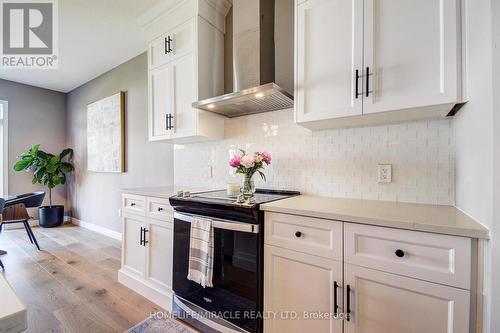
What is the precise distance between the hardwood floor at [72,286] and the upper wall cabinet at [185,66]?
5.10 feet

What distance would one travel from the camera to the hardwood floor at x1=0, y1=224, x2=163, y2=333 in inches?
67.6

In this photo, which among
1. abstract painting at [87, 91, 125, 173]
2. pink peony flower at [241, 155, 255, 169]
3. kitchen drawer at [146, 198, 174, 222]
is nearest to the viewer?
pink peony flower at [241, 155, 255, 169]

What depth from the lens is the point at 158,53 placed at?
230cm

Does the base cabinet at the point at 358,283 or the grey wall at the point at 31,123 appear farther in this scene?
the grey wall at the point at 31,123

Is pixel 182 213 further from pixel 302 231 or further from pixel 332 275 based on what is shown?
pixel 332 275

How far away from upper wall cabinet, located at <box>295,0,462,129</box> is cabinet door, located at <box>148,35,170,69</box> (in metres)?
1.40

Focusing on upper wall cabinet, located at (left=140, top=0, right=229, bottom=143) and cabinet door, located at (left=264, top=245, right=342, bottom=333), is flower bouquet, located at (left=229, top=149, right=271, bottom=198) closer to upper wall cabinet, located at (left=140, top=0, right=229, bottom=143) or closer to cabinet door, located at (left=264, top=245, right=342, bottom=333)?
cabinet door, located at (left=264, top=245, right=342, bottom=333)

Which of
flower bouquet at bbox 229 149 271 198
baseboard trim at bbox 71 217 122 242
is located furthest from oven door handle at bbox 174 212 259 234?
baseboard trim at bbox 71 217 122 242

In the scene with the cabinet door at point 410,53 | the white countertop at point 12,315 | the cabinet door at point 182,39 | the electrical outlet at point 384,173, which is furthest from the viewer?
the cabinet door at point 182,39

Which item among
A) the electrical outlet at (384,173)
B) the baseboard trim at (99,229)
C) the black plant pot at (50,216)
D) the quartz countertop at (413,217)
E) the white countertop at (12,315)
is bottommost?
the baseboard trim at (99,229)

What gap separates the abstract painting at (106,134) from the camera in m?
3.49

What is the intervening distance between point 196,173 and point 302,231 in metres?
1.60

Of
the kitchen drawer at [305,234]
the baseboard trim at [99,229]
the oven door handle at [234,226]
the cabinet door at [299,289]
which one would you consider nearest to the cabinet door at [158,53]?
the oven door handle at [234,226]

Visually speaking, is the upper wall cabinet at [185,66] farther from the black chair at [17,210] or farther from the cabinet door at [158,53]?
the black chair at [17,210]
